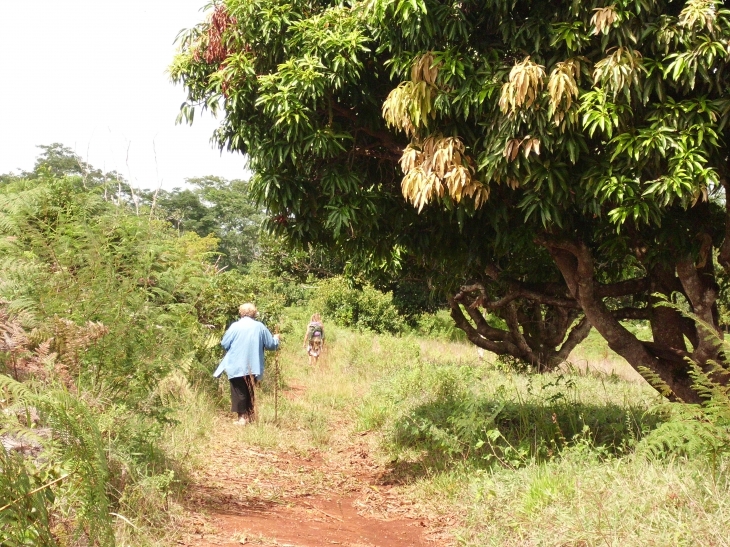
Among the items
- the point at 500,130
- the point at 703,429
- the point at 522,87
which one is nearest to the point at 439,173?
the point at 500,130

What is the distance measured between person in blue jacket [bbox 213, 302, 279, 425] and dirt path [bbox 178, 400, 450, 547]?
0.58 m

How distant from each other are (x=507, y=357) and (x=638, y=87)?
1075 centimetres

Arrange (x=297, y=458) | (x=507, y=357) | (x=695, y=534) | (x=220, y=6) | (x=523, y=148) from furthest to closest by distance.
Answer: (x=507, y=357) → (x=297, y=458) → (x=220, y=6) → (x=523, y=148) → (x=695, y=534)

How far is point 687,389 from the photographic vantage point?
7.61 m

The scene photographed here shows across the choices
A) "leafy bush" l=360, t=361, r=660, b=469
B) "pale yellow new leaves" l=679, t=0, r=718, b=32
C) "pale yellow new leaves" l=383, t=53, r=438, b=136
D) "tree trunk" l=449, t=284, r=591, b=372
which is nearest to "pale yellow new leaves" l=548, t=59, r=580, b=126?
"pale yellow new leaves" l=679, t=0, r=718, b=32

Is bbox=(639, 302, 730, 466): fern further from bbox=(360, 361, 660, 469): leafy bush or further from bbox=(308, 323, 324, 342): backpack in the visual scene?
bbox=(308, 323, 324, 342): backpack

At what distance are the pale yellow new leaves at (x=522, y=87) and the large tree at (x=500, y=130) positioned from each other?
0.7 inches

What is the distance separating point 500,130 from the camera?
5883mm

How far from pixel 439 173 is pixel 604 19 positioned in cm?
164

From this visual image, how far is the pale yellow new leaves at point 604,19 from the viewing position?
5.53 m

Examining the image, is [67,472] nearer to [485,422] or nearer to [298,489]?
[298,489]

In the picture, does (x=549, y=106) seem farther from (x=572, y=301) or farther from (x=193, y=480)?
(x=193, y=480)

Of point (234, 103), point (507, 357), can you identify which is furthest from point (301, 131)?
point (507, 357)

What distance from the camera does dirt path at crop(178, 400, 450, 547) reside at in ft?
19.2
